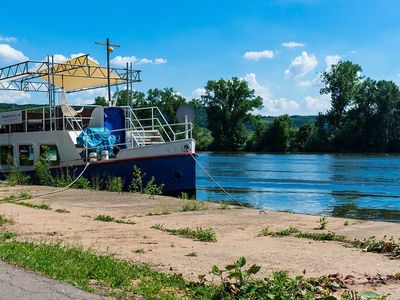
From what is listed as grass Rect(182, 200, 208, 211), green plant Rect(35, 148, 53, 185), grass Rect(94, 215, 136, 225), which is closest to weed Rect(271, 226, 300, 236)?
grass Rect(94, 215, 136, 225)

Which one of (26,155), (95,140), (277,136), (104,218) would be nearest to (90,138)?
(95,140)

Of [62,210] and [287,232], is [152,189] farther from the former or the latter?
[287,232]

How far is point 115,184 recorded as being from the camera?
2019 centimetres

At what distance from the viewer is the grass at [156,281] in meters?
5.80

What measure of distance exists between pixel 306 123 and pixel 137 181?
8199 centimetres

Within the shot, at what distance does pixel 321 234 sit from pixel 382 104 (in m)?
80.4

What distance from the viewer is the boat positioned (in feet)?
67.3

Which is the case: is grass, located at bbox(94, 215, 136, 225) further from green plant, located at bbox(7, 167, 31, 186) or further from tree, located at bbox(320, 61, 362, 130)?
tree, located at bbox(320, 61, 362, 130)

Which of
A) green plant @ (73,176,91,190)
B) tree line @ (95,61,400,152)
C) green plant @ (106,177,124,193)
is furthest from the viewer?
tree line @ (95,61,400,152)

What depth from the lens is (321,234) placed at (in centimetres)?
1008

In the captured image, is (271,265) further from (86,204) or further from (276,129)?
(276,129)

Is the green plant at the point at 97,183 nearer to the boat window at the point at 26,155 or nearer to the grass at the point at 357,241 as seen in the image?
the boat window at the point at 26,155

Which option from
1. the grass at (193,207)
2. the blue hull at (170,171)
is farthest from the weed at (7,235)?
the blue hull at (170,171)

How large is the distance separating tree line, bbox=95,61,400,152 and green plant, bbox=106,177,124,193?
4996cm
